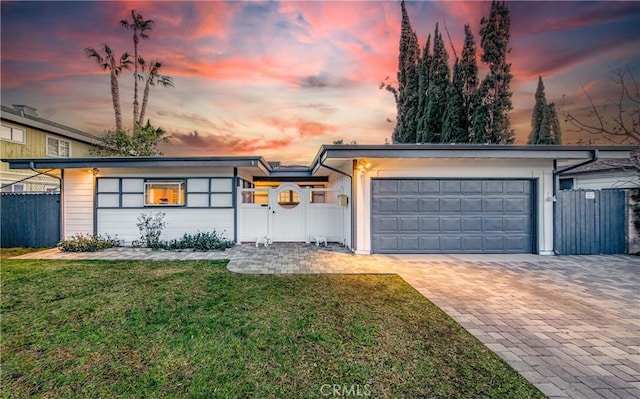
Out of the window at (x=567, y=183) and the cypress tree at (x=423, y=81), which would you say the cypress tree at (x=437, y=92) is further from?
the window at (x=567, y=183)

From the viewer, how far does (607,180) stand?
957 cm

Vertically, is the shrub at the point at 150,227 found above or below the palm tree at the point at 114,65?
below

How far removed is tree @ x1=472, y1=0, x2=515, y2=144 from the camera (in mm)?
15953

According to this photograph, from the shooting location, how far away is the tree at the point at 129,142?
1541 cm

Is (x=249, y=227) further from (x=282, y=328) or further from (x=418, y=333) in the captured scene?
(x=418, y=333)

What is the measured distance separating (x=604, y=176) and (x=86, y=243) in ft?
57.0

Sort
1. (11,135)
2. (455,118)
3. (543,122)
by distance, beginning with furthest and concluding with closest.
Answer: (543,122) → (455,118) → (11,135)

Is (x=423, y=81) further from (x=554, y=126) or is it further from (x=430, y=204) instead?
(x=430, y=204)

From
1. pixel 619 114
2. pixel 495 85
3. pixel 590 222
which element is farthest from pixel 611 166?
pixel 495 85

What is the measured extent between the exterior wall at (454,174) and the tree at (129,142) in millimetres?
13904

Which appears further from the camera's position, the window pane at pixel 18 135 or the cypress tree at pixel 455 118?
the cypress tree at pixel 455 118

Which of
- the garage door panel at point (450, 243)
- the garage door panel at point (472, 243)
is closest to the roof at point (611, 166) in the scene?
the garage door panel at point (472, 243)

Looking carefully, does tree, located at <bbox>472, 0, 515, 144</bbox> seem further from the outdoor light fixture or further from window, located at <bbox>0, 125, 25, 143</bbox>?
window, located at <bbox>0, 125, 25, 143</bbox>

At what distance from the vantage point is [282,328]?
127 inches
